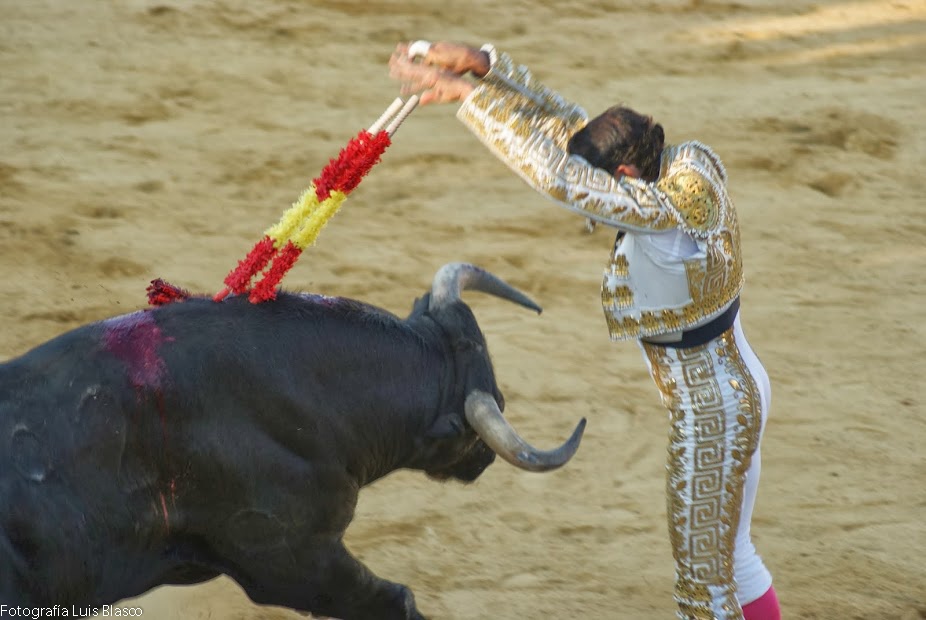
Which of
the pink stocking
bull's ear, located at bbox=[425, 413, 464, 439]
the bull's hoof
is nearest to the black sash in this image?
bull's ear, located at bbox=[425, 413, 464, 439]

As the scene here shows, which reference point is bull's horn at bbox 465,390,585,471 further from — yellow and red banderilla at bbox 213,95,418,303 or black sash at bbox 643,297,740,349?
yellow and red banderilla at bbox 213,95,418,303

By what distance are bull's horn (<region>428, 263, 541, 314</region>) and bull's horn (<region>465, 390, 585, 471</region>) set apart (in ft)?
1.03

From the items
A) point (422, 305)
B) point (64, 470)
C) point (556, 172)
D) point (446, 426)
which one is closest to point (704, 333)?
point (556, 172)

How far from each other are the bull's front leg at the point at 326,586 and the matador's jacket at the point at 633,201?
0.86 metres

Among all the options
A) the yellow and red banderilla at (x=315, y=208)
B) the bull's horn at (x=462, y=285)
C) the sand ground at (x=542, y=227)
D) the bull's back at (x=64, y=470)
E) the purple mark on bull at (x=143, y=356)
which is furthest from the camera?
the sand ground at (x=542, y=227)

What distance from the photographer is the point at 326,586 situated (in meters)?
3.39

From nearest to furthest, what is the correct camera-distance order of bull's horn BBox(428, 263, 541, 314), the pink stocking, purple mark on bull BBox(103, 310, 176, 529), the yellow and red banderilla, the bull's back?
the bull's back, purple mark on bull BBox(103, 310, 176, 529), the yellow and red banderilla, the pink stocking, bull's horn BBox(428, 263, 541, 314)

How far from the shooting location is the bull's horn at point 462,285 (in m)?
3.71

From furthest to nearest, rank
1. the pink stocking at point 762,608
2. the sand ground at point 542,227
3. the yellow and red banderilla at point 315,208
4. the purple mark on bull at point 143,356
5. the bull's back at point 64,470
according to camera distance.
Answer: the sand ground at point 542,227
the pink stocking at point 762,608
the yellow and red banderilla at point 315,208
the purple mark on bull at point 143,356
the bull's back at point 64,470

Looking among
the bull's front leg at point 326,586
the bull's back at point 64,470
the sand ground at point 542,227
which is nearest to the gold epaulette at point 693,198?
the bull's front leg at point 326,586

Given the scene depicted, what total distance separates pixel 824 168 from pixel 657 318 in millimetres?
4443

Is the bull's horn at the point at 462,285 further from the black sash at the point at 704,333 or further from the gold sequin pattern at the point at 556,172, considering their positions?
the gold sequin pattern at the point at 556,172

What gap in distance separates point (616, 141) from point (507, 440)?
754mm

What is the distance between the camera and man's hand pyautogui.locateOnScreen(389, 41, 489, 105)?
3.20 meters
